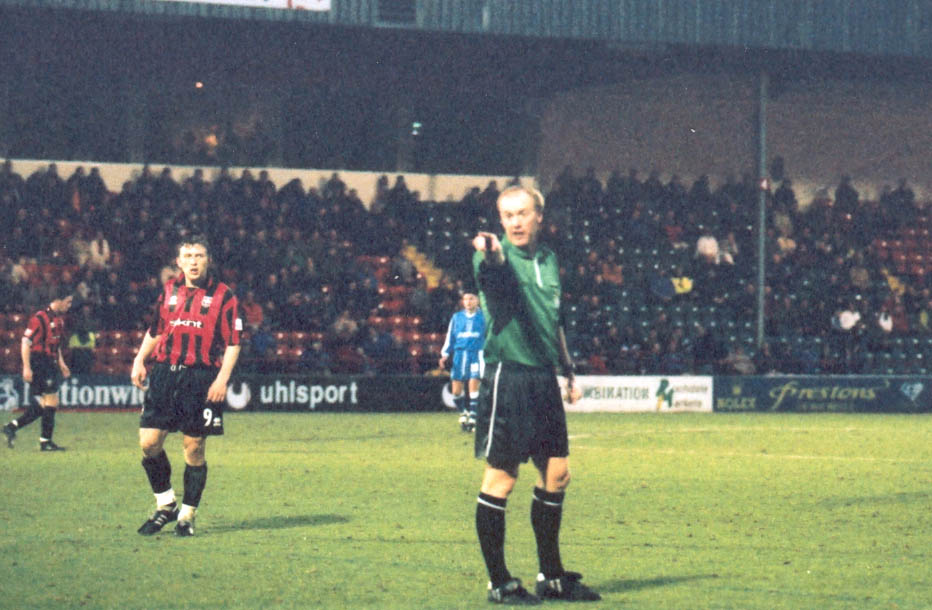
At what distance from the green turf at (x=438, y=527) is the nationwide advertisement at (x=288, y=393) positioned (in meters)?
7.00

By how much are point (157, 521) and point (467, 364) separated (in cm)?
1237

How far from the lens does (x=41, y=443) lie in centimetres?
1809

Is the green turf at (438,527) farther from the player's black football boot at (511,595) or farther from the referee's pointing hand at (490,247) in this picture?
the referee's pointing hand at (490,247)

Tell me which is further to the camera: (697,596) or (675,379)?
(675,379)

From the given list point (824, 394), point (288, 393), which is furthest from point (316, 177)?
point (824, 394)

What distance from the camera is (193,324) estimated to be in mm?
10172

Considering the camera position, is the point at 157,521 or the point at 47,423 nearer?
the point at 157,521

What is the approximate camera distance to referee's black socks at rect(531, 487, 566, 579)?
755cm

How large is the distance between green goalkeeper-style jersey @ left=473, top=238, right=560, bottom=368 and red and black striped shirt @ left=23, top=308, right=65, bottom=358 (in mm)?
12241

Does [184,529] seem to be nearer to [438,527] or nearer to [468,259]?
[438,527]

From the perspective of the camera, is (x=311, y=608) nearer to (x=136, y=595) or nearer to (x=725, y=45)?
(x=136, y=595)

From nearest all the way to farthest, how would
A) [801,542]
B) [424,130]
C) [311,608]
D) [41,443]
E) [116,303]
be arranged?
1. [311,608]
2. [801,542]
3. [41,443]
4. [116,303]
5. [424,130]

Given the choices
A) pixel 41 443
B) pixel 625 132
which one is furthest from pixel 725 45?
pixel 41 443

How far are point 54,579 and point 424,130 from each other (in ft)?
94.3
